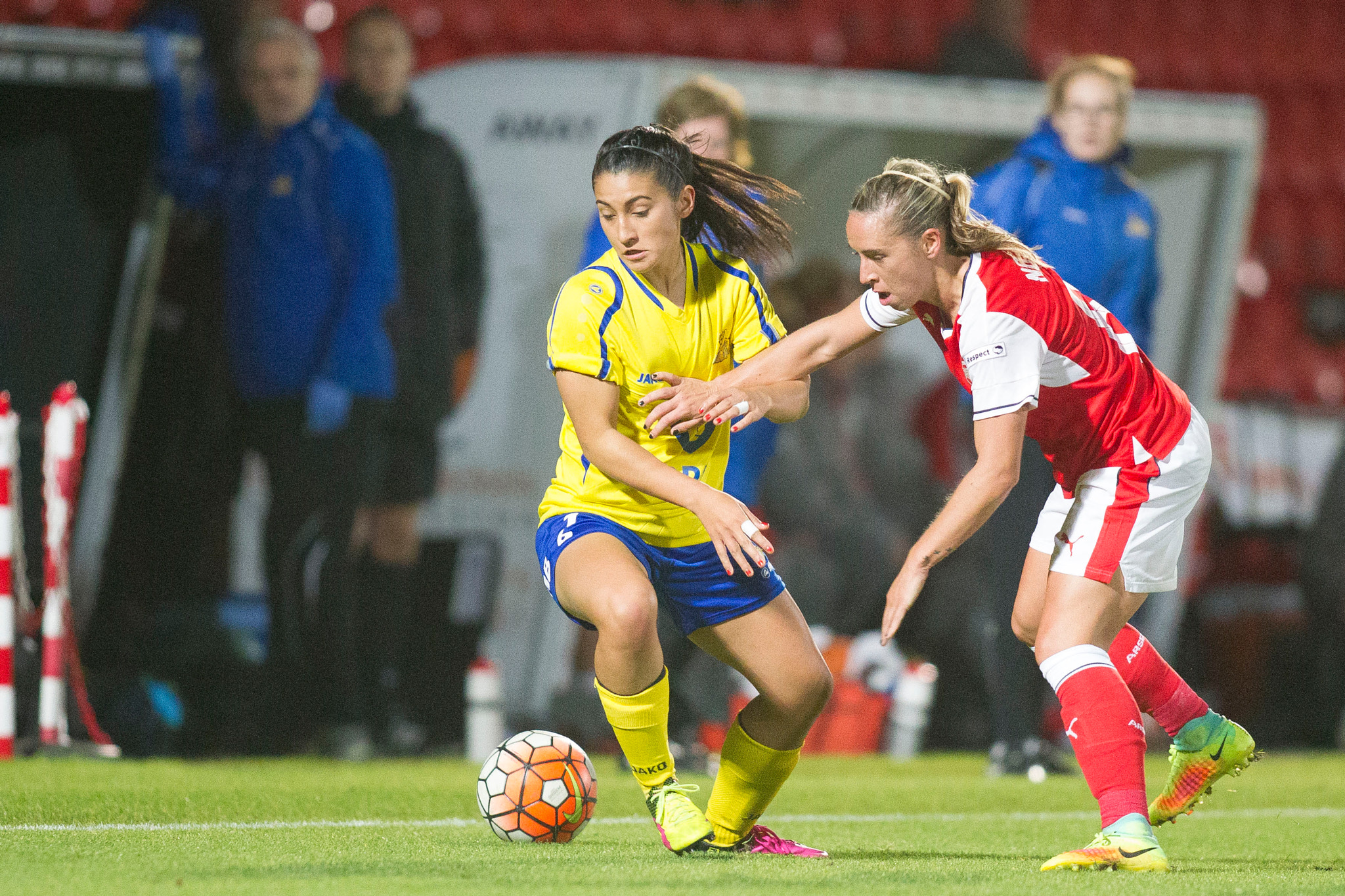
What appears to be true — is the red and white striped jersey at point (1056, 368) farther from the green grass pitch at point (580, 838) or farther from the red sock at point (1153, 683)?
the green grass pitch at point (580, 838)

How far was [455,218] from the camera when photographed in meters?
7.91

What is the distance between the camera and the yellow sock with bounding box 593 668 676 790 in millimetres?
4238

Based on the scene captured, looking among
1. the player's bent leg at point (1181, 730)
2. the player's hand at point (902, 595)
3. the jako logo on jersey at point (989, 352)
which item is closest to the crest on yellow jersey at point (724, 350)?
the jako logo on jersey at point (989, 352)

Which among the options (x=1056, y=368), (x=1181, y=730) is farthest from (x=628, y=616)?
(x=1181, y=730)

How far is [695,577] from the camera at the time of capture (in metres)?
4.38

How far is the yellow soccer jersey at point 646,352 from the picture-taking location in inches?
169

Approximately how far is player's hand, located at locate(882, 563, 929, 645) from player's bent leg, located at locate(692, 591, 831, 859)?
0.46 m

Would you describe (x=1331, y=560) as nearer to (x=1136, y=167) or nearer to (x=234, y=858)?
(x=1136, y=167)

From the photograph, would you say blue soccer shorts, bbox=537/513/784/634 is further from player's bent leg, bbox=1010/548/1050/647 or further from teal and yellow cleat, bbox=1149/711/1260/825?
teal and yellow cleat, bbox=1149/711/1260/825

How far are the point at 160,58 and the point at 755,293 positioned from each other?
12.3ft

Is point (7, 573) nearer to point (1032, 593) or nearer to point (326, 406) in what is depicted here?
point (326, 406)

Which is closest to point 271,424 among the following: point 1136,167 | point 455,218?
point 455,218

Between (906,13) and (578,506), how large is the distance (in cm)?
808

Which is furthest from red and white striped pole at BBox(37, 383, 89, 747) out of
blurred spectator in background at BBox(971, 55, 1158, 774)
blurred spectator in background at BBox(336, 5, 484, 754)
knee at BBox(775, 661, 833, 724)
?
blurred spectator in background at BBox(971, 55, 1158, 774)
